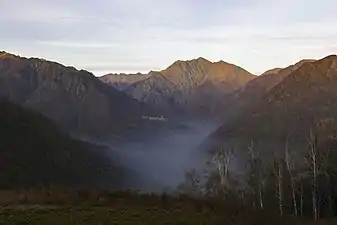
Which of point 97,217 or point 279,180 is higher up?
point 97,217

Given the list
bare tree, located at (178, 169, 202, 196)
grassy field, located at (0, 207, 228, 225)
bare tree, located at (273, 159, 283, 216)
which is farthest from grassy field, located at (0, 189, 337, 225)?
bare tree, located at (178, 169, 202, 196)

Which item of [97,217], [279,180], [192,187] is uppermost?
[97,217]

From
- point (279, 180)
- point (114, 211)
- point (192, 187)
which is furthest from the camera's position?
point (192, 187)

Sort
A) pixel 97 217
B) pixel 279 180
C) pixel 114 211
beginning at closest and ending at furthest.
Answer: pixel 97 217
pixel 114 211
pixel 279 180

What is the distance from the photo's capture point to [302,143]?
16688 centimetres

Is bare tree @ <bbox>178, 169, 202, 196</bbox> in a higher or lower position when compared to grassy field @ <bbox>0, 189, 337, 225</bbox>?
lower

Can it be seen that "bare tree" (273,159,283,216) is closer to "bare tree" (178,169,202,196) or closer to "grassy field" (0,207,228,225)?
"bare tree" (178,169,202,196)

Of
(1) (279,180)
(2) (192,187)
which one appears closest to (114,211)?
(1) (279,180)

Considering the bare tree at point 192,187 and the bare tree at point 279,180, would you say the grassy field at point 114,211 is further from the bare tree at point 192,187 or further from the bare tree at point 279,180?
the bare tree at point 192,187

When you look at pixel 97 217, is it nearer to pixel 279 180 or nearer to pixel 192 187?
pixel 279 180

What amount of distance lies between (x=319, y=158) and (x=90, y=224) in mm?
63977

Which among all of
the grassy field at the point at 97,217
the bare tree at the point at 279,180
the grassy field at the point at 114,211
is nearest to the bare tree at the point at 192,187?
the bare tree at the point at 279,180

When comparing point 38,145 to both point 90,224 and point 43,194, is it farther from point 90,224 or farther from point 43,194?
point 90,224

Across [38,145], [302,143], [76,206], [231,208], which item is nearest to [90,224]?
[76,206]
